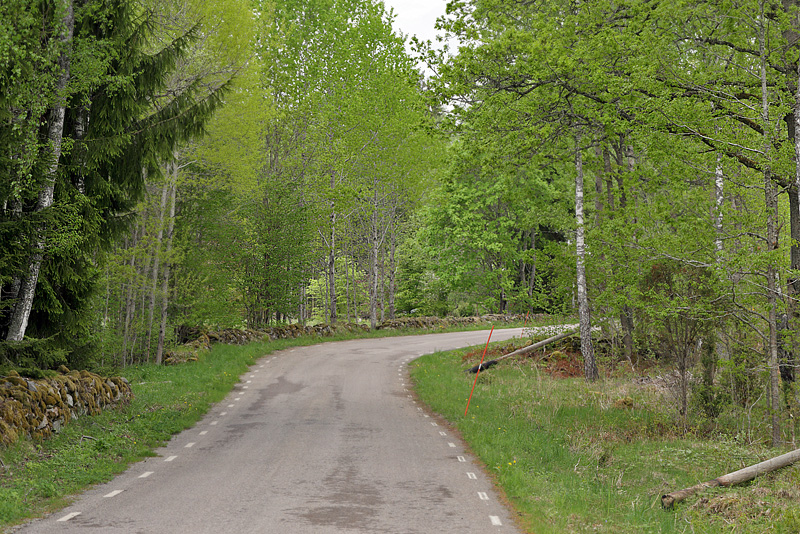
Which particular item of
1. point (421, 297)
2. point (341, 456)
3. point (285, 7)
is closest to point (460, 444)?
point (341, 456)

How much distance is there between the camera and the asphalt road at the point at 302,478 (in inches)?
295

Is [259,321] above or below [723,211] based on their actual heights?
below

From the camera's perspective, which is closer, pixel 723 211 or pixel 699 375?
pixel 723 211

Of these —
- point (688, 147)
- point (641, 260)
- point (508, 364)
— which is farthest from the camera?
point (508, 364)

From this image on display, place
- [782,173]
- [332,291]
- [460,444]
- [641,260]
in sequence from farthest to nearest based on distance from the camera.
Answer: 1. [332,291]
2. [641,260]
3. [460,444]
4. [782,173]

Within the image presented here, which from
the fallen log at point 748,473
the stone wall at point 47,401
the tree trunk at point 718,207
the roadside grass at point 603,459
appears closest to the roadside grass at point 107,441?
the stone wall at point 47,401

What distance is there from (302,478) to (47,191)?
7.91 m

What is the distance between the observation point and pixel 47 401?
11328 mm

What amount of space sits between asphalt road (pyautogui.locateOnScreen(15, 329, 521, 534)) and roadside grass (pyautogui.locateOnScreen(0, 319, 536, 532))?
1.07 ft

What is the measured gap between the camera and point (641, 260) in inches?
558

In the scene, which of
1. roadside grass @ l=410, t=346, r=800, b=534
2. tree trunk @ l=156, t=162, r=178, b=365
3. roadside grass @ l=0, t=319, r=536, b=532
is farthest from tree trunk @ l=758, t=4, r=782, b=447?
tree trunk @ l=156, t=162, r=178, b=365

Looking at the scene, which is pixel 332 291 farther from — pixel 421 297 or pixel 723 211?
pixel 723 211

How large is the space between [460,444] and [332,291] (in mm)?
20090

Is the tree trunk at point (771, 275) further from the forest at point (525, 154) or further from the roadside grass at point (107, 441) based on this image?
the roadside grass at point (107, 441)
